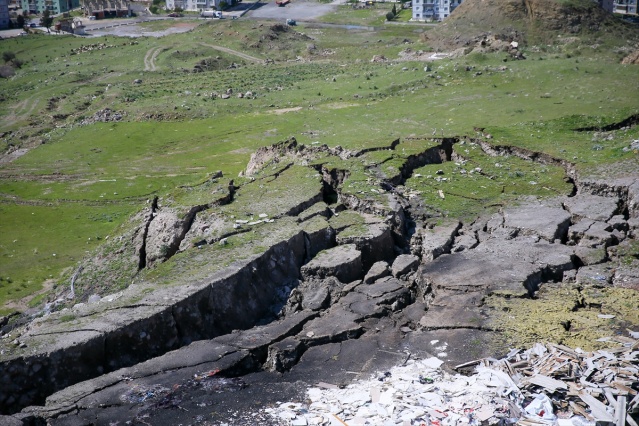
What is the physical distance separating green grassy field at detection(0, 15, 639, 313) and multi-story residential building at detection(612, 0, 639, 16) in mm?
34909

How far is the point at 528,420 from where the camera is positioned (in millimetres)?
11398

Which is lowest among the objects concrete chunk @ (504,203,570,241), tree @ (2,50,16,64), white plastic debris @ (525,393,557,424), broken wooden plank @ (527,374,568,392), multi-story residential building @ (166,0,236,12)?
white plastic debris @ (525,393,557,424)

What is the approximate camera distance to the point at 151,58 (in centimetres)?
6712

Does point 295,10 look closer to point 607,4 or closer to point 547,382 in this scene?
point 607,4

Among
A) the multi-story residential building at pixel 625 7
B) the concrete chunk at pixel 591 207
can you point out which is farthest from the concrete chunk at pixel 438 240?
the multi-story residential building at pixel 625 7

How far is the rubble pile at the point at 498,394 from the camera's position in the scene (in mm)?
11492

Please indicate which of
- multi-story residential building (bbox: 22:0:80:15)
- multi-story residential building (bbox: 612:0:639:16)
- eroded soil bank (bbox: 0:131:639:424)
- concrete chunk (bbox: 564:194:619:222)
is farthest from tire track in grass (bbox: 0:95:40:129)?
multi-story residential building (bbox: 612:0:639:16)

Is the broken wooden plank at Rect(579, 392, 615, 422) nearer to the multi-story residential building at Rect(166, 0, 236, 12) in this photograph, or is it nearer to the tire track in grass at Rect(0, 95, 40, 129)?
the tire track in grass at Rect(0, 95, 40, 129)

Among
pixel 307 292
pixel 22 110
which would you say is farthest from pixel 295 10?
pixel 307 292

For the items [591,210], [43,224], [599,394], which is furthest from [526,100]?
[599,394]

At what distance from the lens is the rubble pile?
11.5 m

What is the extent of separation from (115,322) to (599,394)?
8.70 meters

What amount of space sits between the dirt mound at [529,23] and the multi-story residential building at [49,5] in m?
66.8

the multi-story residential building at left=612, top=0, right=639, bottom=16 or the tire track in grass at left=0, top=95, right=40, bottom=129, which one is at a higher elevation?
the multi-story residential building at left=612, top=0, right=639, bottom=16
